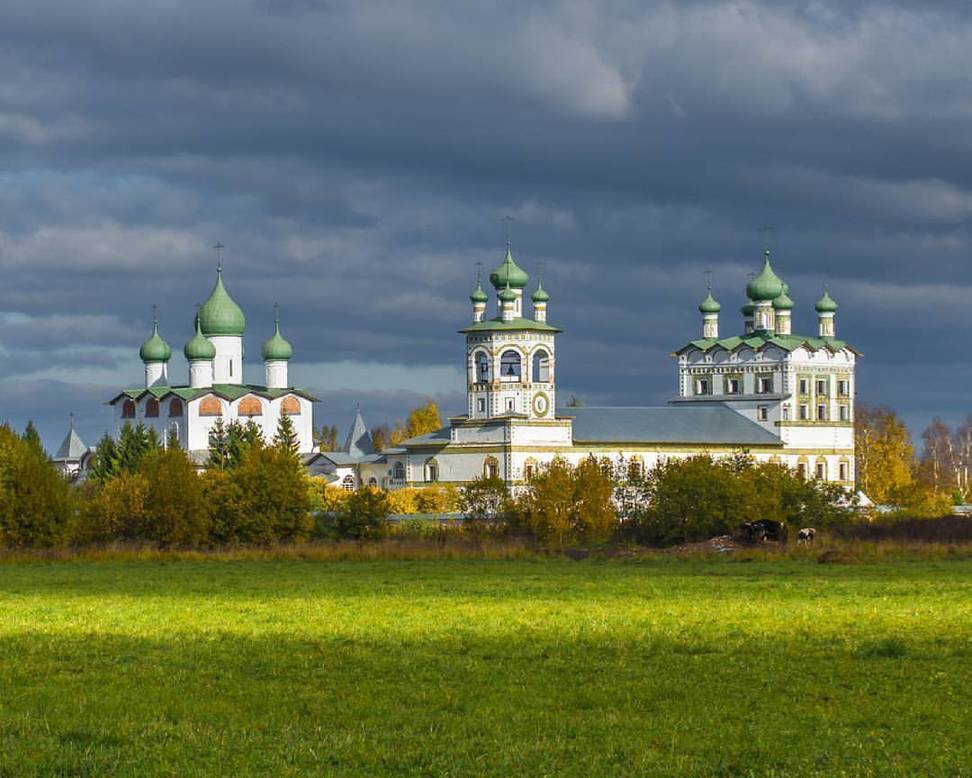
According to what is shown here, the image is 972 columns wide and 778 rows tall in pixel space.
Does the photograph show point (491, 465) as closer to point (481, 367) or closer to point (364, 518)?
A: point (481, 367)

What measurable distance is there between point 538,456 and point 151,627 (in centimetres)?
7990

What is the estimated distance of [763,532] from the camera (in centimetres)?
5500

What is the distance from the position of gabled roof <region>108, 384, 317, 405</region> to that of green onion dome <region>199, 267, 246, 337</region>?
349 centimetres

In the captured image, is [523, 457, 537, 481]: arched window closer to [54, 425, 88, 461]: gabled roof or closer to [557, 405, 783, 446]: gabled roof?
[557, 405, 783, 446]: gabled roof

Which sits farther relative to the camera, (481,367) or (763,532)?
(481,367)

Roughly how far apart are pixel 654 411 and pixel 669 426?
8.32ft

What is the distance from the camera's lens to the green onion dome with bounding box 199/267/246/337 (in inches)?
4808

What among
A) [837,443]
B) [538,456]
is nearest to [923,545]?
[538,456]

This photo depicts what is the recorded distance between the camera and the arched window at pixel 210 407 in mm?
119438

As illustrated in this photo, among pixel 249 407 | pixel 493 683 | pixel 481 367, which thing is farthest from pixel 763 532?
pixel 249 407

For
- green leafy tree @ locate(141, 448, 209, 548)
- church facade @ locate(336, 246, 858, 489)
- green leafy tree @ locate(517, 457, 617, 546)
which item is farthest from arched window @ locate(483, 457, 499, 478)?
green leafy tree @ locate(141, 448, 209, 548)

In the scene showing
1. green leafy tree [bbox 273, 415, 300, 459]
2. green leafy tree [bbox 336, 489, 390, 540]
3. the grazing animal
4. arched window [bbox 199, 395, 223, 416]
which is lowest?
the grazing animal

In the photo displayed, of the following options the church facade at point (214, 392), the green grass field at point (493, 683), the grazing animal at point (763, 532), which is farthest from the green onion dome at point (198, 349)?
the green grass field at point (493, 683)

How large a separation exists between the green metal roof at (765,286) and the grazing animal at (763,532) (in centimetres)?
6709
